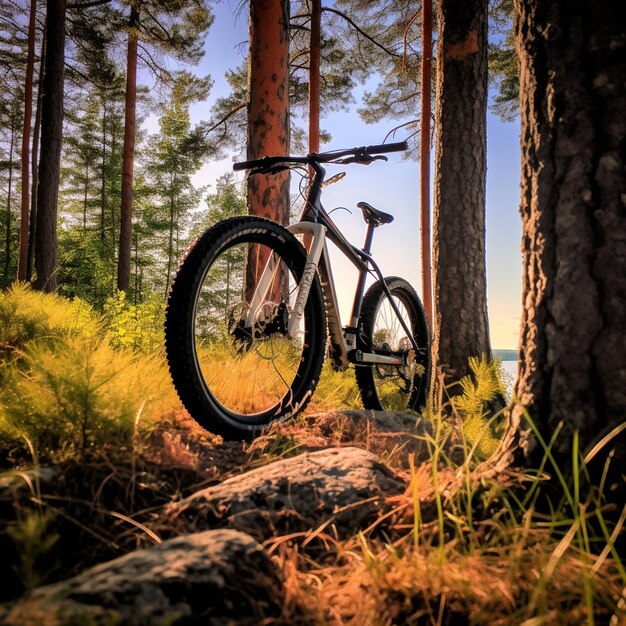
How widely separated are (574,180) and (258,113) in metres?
4.70

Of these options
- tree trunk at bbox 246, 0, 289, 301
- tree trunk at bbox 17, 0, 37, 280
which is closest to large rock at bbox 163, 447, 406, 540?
tree trunk at bbox 246, 0, 289, 301

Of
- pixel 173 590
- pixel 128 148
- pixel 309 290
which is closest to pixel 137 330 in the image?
pixel 309 290

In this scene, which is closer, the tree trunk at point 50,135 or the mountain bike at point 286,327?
the mountain bike at point 286,327

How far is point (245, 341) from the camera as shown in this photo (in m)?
2.37

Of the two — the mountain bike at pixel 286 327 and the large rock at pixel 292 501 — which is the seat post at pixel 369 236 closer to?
the mountain bike at pixel 286 327

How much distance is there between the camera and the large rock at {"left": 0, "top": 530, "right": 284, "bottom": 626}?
0.75m

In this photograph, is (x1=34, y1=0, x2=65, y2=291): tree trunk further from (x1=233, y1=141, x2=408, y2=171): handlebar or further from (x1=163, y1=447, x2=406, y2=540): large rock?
(x1=163, y1=447, x2=406, y2=540): large rock

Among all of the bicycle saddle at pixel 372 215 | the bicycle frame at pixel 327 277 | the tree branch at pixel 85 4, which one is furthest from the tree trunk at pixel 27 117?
the bicycle frame at pixel 327 277

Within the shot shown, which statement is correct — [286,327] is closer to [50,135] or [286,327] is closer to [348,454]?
[348,454]

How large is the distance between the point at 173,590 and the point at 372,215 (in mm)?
3308

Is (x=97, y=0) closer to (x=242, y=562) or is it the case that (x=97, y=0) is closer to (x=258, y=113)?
(x=258, y=113)

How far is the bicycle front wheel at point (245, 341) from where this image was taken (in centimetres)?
194

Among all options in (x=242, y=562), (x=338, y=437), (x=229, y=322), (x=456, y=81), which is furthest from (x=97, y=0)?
(x=242, y=562)

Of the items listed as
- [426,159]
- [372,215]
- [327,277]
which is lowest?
[327,277]
